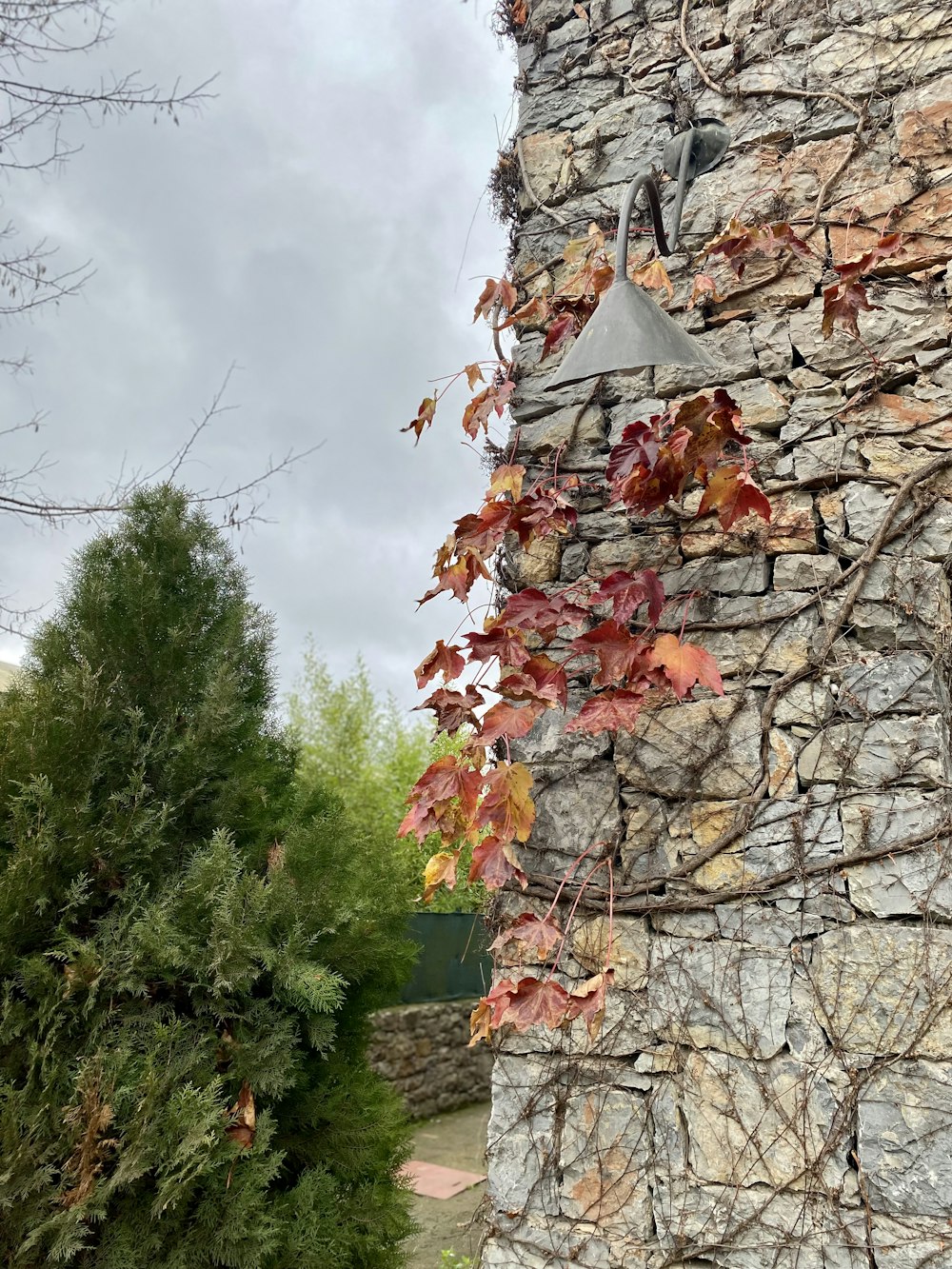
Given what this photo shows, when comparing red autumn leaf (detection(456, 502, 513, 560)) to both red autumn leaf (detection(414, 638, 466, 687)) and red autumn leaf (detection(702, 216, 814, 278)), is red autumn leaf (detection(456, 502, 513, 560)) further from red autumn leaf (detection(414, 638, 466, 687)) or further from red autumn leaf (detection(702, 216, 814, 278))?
red autumn leaf (detection(702, 216, 814, 278))

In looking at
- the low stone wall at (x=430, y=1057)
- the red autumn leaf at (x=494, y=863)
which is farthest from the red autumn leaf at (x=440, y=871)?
the low stone wall at (x=430, y=1057)

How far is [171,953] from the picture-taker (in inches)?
76.8

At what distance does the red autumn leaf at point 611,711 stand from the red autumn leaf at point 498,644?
0.63 ft

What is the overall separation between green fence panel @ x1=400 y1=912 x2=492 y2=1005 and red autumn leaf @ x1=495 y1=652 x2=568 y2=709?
5466 millimetres

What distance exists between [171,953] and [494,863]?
2.88 feet

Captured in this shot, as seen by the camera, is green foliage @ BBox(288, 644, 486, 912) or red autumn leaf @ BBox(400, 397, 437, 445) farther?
green foliage @ BBox(288, 644, 486, 912)

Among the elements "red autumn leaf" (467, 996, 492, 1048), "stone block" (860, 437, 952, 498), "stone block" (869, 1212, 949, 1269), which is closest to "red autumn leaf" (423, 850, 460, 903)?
"red autumn leaf" (467, 996, 492, 1048)

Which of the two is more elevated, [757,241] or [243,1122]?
[757,241]

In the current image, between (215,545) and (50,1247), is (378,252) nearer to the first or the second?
(215,545)

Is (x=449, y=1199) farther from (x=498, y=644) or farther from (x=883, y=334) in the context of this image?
(x=883, y=334)

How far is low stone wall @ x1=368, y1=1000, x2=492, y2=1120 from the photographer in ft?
20.2

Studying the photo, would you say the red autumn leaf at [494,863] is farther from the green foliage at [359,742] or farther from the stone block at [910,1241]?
the green foliage at [359,742]

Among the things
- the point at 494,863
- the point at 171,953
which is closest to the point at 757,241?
the point at 494,863

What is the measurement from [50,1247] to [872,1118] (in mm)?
1722
